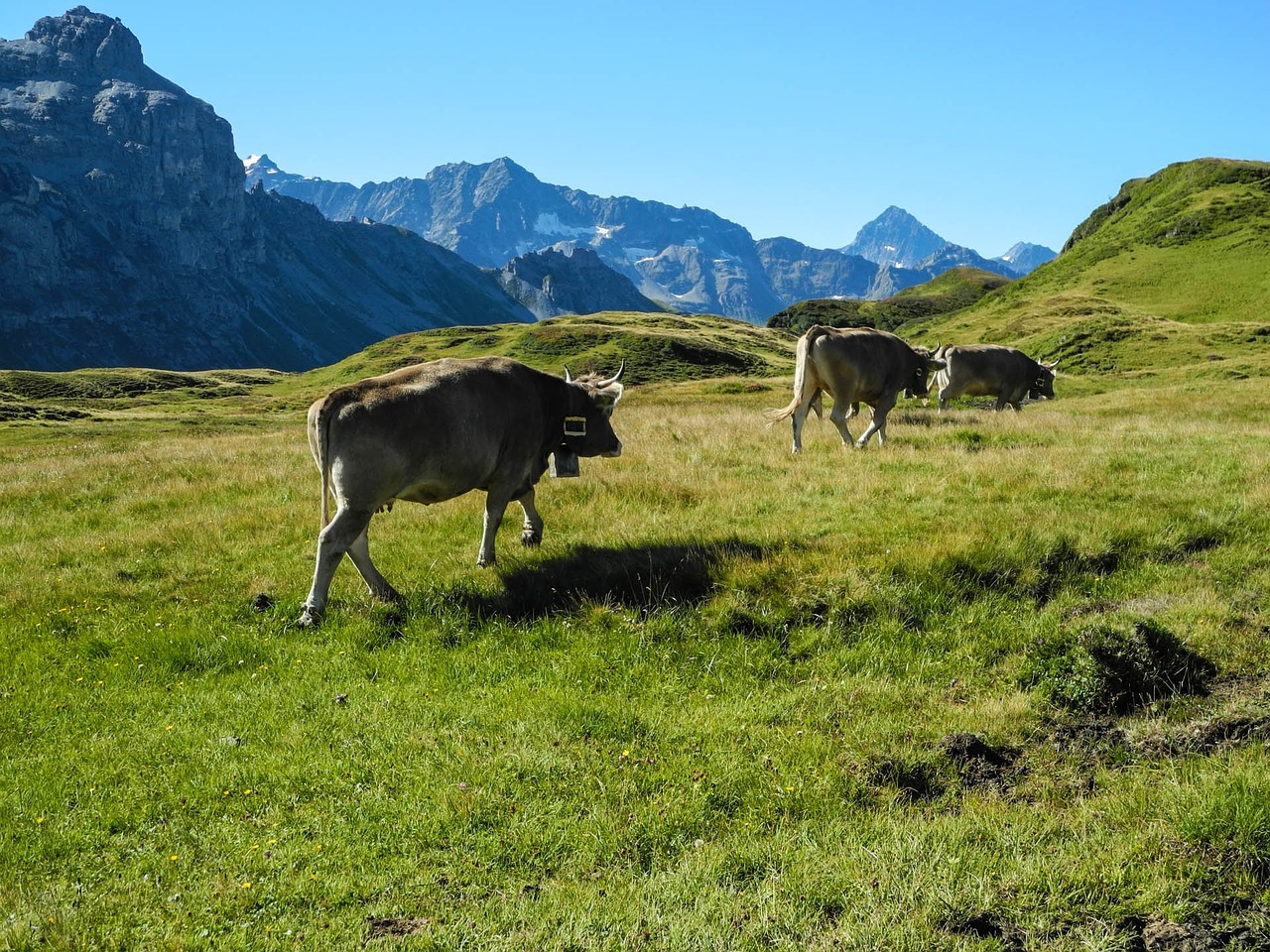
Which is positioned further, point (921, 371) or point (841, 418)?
point (921, 371)

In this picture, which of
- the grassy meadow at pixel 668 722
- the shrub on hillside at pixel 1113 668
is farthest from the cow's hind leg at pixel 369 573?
the shrub on hillside at pixel 1113 668

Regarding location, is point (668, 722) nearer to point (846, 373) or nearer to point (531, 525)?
point (531, 525)

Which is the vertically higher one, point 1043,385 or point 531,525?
point 1043,385

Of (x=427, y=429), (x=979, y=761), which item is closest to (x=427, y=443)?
(x=427, y=429)

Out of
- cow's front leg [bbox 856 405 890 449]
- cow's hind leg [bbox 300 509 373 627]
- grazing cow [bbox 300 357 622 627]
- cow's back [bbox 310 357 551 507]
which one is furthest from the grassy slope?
cow's front leg [bbox 856 405 890 449]

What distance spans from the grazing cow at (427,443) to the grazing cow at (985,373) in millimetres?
20404

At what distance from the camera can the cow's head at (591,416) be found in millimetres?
12844

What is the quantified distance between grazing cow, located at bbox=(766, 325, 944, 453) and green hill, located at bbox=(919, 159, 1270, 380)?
32291mm

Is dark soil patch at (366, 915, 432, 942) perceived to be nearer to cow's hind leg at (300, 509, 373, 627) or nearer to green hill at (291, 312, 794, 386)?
cow's hind leg at (300, 509, 373, 627)

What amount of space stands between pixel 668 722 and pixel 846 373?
1385cm

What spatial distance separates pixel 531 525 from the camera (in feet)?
41.0

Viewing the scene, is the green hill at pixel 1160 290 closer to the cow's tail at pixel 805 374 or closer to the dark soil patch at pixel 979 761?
the cow's tail at pixel 805 374

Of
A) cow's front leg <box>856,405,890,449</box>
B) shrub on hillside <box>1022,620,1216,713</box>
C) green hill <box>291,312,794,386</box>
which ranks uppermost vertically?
green hill <box>291,312,794,386</box>

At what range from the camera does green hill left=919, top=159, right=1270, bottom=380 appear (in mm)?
59344
